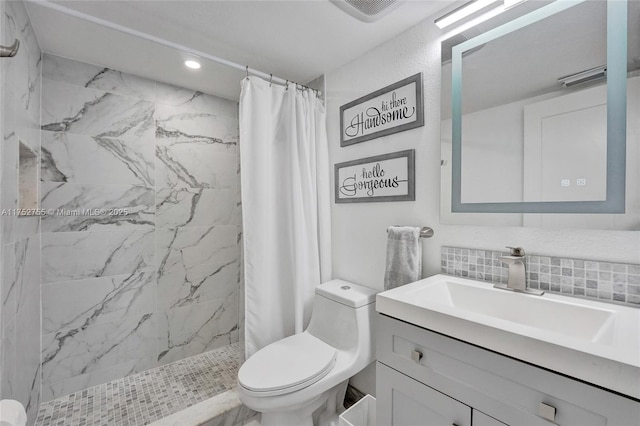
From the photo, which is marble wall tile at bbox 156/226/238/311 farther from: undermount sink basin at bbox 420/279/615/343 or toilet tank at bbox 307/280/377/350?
undermount sink basin at bbox 420/279/615/343

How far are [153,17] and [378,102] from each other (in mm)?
1294

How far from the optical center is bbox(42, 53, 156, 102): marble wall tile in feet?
6.04

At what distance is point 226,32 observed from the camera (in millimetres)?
1583

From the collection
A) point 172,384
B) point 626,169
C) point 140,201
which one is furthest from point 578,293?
point 140,201

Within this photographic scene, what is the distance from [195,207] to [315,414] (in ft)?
5.79

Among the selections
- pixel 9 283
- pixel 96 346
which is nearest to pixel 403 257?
pixel 9 283

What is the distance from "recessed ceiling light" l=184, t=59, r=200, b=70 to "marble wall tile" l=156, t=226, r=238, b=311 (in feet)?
4.03

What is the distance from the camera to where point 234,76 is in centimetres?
212

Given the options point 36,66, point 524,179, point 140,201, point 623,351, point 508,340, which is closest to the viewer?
point 623,351

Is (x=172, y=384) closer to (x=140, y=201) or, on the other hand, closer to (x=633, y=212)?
(x=140, y=201)

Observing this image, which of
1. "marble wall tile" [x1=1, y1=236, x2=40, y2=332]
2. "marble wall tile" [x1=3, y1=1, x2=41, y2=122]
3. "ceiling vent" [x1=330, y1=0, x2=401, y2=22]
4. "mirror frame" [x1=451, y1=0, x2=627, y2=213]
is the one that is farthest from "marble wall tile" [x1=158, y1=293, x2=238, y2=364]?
"mirror frame" [x1=451, y1=0, x2=627, y2=213]

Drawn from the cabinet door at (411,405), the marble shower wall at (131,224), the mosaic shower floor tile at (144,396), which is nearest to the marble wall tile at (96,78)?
the marble shower wall at (131,224)

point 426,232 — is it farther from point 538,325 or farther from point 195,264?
point 195,264

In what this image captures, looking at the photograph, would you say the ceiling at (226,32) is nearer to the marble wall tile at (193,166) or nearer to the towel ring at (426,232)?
the marble wall tile at (193,166)
